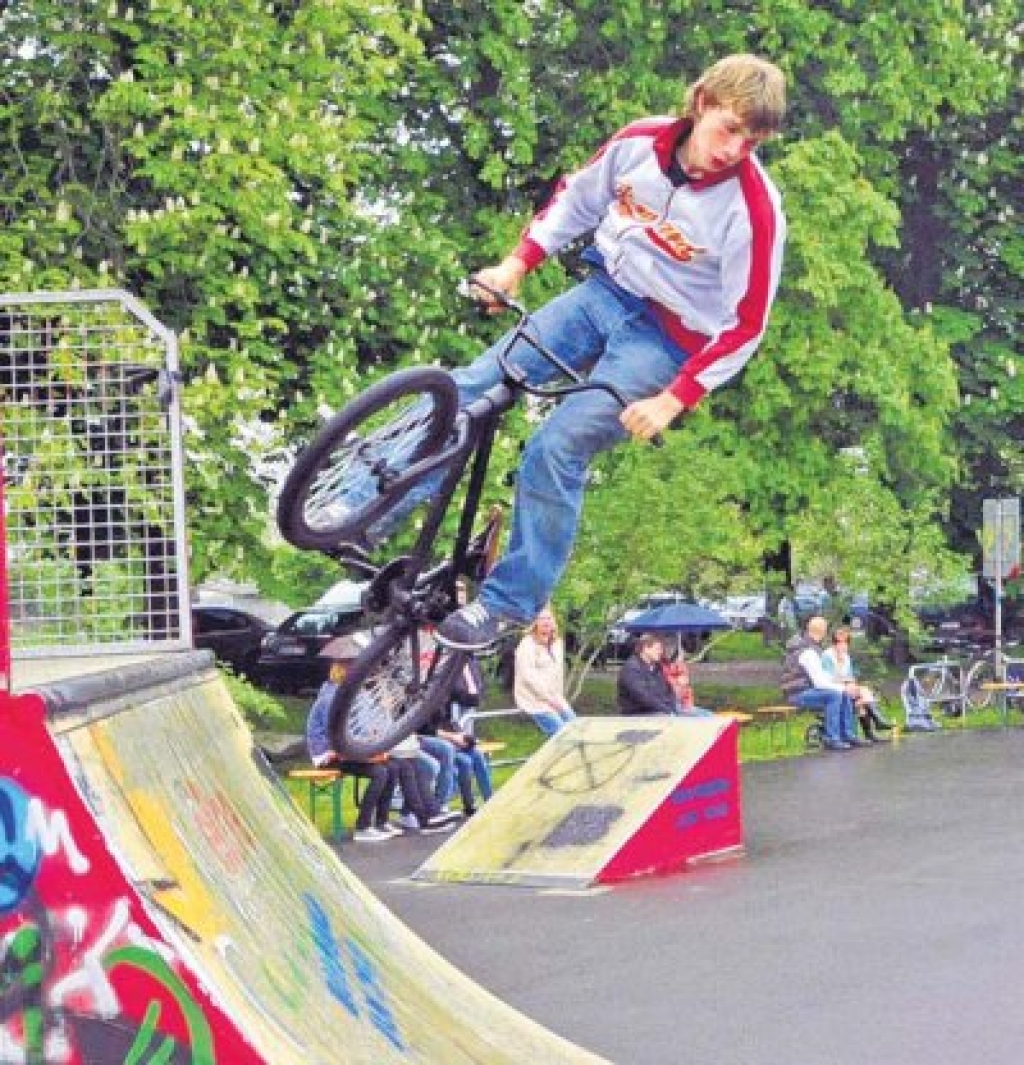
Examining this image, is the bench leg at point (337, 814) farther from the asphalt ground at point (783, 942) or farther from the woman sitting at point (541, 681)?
the woman sitting at point (541, 681)

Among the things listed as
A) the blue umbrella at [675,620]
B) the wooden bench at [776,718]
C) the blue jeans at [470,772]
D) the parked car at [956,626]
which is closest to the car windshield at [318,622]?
the wooden bench at [776,718]

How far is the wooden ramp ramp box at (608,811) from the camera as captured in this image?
13500mm

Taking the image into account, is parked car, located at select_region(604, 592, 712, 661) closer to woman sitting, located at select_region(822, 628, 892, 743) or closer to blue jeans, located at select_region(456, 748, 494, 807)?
woman sitting, located at select_region(822, 628, 892, 743)

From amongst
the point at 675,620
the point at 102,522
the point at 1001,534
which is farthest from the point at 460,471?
the point at 1001,534

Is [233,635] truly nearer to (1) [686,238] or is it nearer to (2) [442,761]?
(2) [442,761]

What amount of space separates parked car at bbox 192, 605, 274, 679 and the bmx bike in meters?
25.7

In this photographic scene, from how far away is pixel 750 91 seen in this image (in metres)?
5.39

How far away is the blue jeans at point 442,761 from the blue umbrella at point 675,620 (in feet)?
19.9

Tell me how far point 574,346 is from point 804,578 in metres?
25.4

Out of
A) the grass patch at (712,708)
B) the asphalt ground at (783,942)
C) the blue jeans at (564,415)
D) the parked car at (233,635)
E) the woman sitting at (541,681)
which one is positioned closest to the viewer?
the blue jeans at (564,415)

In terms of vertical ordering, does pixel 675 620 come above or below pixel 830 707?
above

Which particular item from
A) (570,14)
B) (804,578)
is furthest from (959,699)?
(570,14)

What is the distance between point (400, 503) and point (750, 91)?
1.52 m

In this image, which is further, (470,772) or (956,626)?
(956,626)
